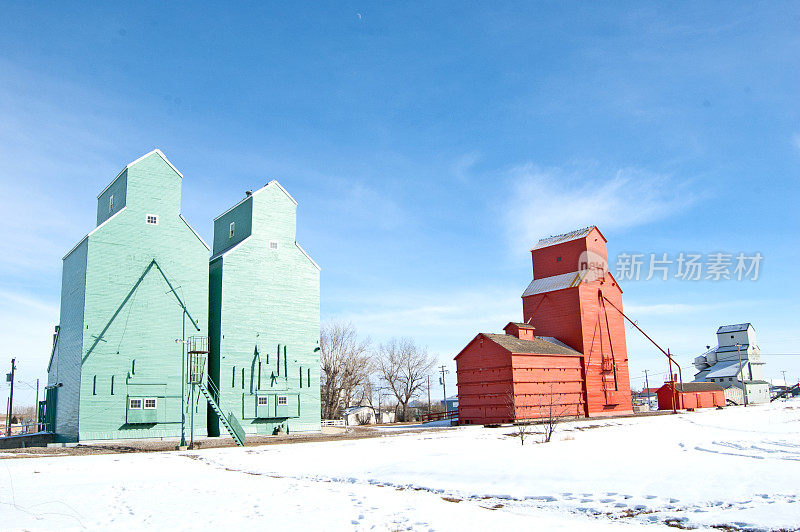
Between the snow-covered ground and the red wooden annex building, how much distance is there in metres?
18.7

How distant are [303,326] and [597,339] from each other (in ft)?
75.9

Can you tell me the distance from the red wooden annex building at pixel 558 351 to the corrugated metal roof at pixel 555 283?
93mm

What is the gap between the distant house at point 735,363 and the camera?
84.8m

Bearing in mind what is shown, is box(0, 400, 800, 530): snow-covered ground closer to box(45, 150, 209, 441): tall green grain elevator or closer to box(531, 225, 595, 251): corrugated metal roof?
box(45, 150, 209, 441): tall green grain elevator

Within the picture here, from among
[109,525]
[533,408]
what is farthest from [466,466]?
[533,408]

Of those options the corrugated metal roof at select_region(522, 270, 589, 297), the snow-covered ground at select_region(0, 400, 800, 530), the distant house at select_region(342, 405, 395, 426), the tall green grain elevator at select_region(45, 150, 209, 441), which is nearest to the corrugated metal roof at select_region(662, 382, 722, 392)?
the corrugated metal roof at select_region(522, 270, 589, 297)

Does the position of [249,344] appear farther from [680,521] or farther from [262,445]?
[680,521]

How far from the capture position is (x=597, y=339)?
1805 inches

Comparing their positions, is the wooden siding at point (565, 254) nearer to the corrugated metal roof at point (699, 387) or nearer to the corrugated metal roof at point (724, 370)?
the corrugated metal roof at point (699, 387)

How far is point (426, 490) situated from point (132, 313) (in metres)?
23.8

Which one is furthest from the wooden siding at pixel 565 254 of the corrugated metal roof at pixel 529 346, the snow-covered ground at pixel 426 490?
the snow-covered ground at pixel 426 490

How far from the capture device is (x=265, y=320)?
35188 millimetres

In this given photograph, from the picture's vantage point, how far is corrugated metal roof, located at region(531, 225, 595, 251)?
48003 millimetres

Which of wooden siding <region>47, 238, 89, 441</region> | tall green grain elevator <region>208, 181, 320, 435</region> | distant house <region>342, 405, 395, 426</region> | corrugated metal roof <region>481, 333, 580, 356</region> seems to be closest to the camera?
wooden siding <region>47, 238, 89, 441</region>
